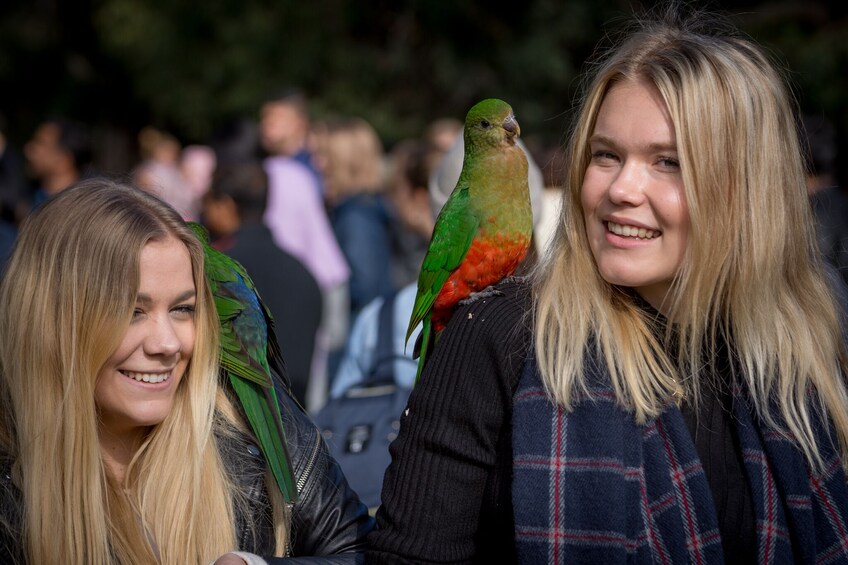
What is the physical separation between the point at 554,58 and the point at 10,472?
32.4 ft

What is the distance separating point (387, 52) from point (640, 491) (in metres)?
10.8

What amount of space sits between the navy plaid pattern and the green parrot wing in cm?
90

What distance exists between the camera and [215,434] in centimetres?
211

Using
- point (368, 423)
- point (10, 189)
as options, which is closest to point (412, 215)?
point (10, 189)

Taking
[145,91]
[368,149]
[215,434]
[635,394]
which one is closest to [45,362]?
[215,434]

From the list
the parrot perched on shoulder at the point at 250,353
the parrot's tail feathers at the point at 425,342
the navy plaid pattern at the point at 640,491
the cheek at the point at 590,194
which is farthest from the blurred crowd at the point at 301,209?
the navy plaid pattern at the point at 640,491

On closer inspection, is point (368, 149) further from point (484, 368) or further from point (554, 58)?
point (484, 368)

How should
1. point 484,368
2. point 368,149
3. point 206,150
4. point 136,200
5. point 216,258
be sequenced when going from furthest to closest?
point 206,150
point 368,149
point 216,258
point 136,200
point 484,368

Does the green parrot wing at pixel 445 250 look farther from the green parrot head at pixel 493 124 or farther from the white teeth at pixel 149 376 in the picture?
the white teeth at pixel 149 376

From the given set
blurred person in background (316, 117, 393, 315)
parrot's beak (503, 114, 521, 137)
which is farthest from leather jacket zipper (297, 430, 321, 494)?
blurred person in background (316, 117, 393, 315)

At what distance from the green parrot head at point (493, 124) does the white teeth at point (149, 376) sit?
47.1 inches

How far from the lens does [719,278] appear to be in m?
1.84

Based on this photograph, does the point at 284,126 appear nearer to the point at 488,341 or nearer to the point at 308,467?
the point at 308,467

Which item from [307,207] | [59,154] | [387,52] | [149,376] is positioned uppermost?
[387,52]
